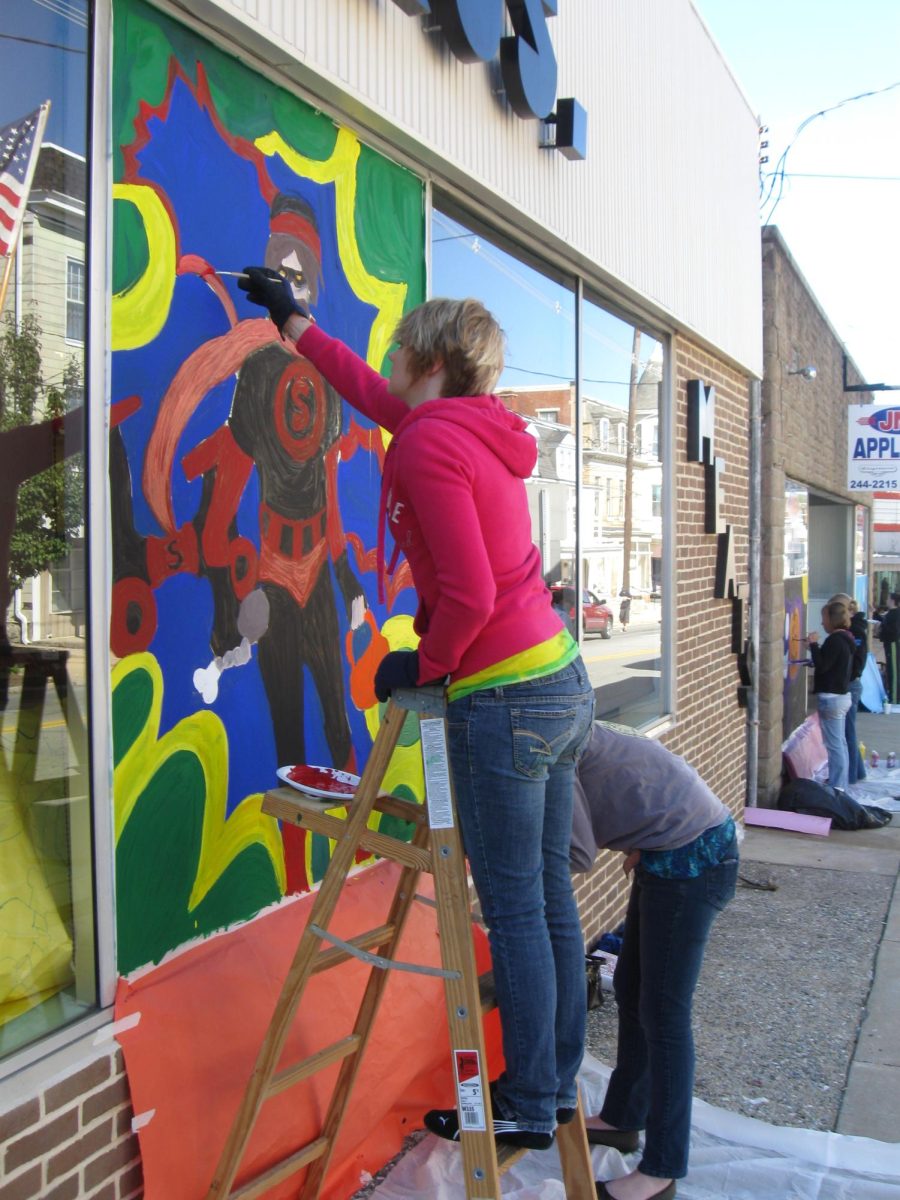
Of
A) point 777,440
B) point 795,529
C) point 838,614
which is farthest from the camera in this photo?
point 795,529

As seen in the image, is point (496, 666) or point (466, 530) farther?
point (496, 666)

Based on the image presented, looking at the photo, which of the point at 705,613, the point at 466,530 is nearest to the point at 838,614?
the point at 705,613

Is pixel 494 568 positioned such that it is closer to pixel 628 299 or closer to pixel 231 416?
pixel 231 416

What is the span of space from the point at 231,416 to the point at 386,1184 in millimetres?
2215

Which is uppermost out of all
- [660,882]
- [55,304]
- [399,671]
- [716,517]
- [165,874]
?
[55,304]

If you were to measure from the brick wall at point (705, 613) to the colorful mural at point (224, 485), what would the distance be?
275 centimetres

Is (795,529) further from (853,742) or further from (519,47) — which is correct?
(519,47)

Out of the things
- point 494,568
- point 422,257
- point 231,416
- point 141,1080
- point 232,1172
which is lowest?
point 232,1172

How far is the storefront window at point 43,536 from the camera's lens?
7.88 feet

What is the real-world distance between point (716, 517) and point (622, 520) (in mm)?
1665

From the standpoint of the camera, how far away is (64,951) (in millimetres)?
2525

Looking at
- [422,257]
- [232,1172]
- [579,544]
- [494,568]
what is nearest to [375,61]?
[422,257]

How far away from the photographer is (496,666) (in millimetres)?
2312

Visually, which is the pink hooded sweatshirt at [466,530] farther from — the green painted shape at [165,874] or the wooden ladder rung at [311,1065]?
the wooden ladder rung at [311,1065]
